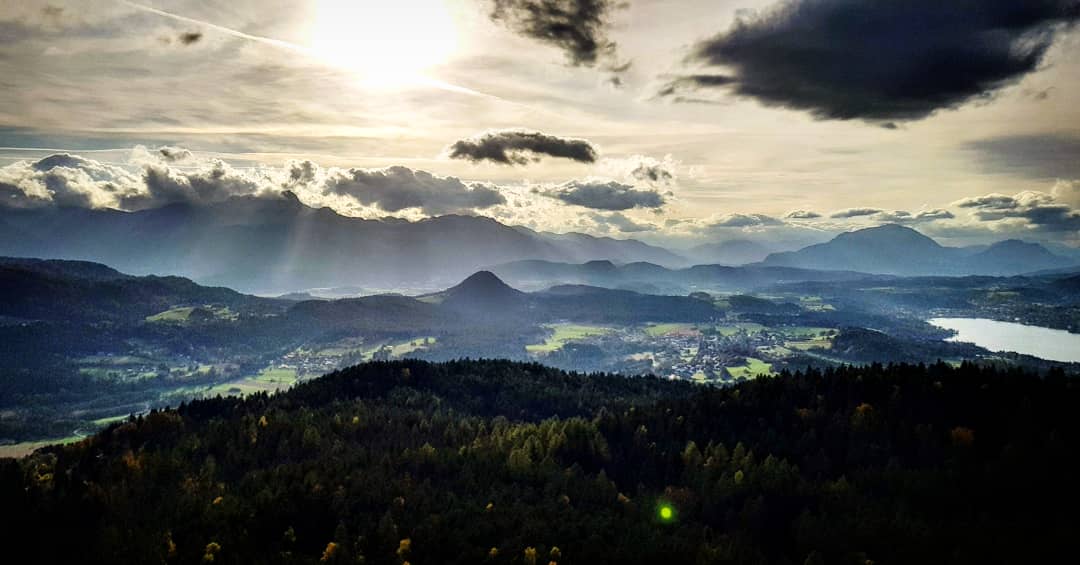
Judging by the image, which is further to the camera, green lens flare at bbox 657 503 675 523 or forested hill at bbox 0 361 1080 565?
green lens flare at bbox 657 503 675 523

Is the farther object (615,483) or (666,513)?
(615,483)

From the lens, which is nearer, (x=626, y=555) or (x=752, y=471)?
(x=626, y=555)

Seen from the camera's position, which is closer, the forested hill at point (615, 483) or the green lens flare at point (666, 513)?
the forested hill at point (615, 483)

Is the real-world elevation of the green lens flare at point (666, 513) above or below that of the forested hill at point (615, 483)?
below

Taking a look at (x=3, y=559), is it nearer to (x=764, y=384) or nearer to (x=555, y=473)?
(x=555, y=473)

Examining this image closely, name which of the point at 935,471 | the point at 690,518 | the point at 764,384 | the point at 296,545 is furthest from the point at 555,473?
the point at 764,384

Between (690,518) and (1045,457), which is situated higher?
(1045,457)

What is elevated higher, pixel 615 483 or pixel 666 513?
pixel 666 513

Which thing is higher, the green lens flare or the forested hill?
the forested hill
